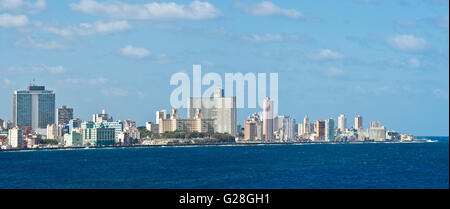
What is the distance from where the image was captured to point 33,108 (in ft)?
527

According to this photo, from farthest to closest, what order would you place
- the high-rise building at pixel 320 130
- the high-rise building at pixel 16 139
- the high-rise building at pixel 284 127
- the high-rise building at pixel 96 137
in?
1. the high-rise building at pixel 320 130
2. the high-rise building at pixel 284 127
3. the high-rise building at pixel 96 137
4. the high-rise building at pixel 16 139

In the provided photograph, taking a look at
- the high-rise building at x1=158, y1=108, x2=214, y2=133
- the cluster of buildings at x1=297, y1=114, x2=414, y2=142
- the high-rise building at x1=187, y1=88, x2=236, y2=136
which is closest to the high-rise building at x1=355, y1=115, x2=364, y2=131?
the cluster of buildings at x1=297, y1=114, x2=414, y2=142

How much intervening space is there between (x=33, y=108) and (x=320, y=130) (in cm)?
7079

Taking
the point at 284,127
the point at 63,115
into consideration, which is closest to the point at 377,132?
the point at 284,127

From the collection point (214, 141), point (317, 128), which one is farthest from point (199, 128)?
point (317, 128)

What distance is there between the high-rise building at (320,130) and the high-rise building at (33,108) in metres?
65.0

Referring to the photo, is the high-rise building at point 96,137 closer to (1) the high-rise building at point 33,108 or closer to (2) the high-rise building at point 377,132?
(1) the high-rise building at point 33,108

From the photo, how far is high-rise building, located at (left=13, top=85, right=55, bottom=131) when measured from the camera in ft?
522

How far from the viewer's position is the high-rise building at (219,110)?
15312 cm

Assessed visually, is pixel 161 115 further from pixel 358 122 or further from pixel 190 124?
pixel 358 122

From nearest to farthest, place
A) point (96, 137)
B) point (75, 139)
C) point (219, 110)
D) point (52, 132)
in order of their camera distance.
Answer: point (96, 137), point (75, 139), point (52, 132), point (219, 110)

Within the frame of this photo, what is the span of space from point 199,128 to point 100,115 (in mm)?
21929

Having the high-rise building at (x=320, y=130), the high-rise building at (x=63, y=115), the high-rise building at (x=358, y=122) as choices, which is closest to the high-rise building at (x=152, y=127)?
the high-rise building at (x=63, y=115)
